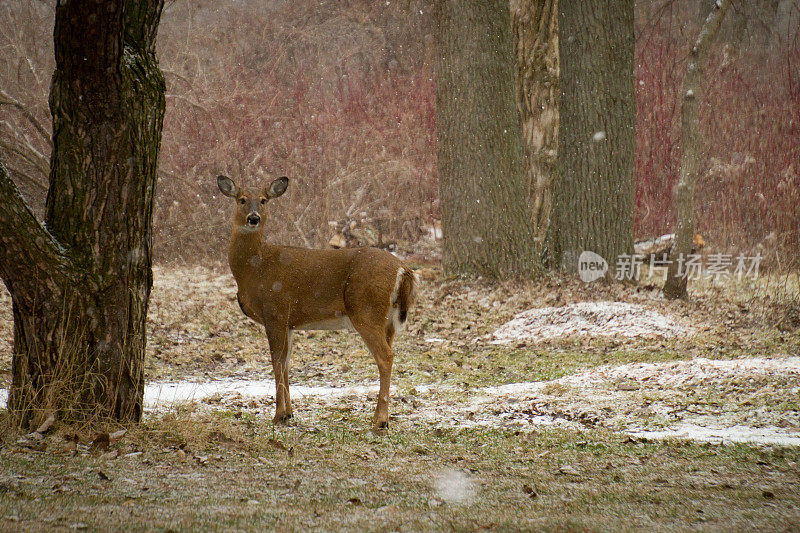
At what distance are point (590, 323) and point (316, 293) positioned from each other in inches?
229

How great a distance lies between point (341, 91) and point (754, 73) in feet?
35.2

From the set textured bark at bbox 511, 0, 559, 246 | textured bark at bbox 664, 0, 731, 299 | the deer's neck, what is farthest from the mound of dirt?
the deer's neck

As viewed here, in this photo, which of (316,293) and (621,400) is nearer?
(316,293)

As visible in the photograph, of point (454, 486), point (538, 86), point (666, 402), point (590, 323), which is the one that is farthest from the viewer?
point (538, 86)

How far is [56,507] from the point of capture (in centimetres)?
426

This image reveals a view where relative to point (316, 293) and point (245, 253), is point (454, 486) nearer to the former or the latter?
point (316, 293)

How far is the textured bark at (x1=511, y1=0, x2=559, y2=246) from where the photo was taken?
49.9 feet

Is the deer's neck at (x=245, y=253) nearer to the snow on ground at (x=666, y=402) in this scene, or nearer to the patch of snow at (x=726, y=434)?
the snow on ground at (x=666, y=402)

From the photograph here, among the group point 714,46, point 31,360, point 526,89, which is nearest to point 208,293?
point 526,89

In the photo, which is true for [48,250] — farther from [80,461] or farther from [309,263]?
[309,263]

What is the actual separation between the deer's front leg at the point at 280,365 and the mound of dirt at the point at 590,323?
5109 millimetres

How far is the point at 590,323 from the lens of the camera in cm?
1177

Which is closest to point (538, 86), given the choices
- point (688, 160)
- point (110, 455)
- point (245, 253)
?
point (688, 160)

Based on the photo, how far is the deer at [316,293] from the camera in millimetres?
6871
